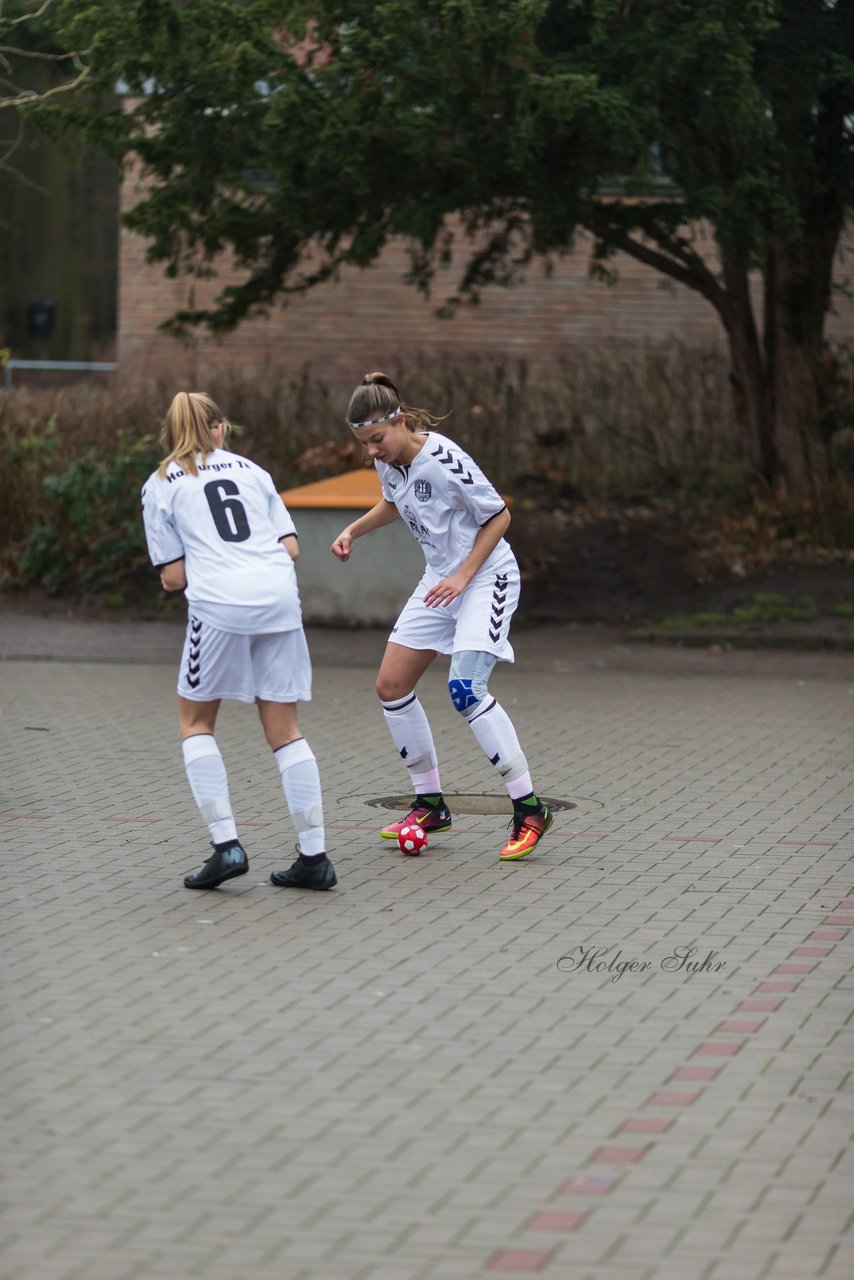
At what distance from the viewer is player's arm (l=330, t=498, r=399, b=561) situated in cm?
736

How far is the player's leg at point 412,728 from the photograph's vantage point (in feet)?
24.4

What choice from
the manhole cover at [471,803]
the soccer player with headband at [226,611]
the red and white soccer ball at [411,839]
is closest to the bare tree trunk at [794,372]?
the manhole cover at [471,803]

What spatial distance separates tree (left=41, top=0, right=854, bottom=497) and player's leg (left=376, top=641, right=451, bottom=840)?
245 inches

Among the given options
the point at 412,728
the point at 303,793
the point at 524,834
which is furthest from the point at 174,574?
the point at 524,834

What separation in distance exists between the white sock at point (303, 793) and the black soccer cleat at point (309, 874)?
32mm

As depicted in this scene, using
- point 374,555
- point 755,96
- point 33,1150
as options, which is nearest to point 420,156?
point 755,96

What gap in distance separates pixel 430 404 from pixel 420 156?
657cm

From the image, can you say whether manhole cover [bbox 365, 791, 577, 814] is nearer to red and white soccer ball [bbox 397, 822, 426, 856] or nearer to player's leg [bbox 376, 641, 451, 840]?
player's leg [bbox 376, 641, 451, 840]

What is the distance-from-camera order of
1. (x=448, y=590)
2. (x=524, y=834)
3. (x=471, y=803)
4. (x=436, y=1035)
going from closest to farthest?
(x=436, y=1035) < (x=448, y=590) < (x=524, y=834) < (x=471, y=803)

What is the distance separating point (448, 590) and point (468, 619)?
0.18 meters

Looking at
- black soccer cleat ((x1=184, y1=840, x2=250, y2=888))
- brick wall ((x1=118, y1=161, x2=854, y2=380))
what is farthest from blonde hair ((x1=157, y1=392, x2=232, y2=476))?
brick wall ((x1=118, y1=161, x2=854, y2=380))

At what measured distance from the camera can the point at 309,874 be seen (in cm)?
679

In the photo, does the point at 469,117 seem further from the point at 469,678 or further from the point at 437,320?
the point at 437,320

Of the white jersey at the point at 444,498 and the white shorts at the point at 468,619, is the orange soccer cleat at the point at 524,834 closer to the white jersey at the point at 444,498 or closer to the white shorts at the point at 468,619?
the white shorts at the point at 468,619
